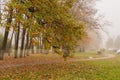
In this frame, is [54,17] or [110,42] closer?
[54,17]

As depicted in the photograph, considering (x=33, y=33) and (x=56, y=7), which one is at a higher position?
(x=56, y=7)

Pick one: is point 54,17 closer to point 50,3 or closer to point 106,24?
point 50,3

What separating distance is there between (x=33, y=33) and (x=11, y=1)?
2631mm

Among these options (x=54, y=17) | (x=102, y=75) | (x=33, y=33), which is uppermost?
(x=54, y=17)

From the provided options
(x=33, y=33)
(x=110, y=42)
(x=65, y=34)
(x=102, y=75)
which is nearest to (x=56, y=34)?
(x=65, y=34)

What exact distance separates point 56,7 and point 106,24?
16.4m

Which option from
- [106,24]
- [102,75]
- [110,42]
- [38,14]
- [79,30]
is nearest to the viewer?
[102,75]

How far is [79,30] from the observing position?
63.6 feet

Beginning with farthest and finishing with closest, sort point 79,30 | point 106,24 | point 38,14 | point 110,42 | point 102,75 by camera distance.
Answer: point 110,42
point 106,24
point 79,30
point 38,14
point 102,75

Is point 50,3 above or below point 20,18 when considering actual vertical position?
above

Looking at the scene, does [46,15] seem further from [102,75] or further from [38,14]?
[102,75]

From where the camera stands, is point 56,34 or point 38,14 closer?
point 38,14

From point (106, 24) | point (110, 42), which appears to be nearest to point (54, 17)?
point (106, 24)

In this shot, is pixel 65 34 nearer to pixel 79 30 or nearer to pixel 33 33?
pixel 79 30
